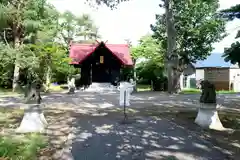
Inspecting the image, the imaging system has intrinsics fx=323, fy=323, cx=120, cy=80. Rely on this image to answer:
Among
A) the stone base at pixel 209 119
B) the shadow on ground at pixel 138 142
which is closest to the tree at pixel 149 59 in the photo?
the stone base at pixel 209 119

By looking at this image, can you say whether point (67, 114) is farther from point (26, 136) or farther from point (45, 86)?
point (45, 86)

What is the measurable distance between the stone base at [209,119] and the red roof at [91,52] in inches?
718

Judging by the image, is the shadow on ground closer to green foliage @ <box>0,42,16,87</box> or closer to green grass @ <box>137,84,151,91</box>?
green foliage @ <box>0,42,16,87</box>

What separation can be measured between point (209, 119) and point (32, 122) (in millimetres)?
5109

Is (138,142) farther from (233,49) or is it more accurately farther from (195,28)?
(195,28)

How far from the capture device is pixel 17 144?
24.3 ft

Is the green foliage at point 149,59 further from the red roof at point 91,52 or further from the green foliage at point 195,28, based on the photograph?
the green foliage at point 195,28

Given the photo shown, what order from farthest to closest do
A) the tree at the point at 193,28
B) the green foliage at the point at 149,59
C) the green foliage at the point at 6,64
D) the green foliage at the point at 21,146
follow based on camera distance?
the green foliage at the point at 149,59 → the green foliage at the point at 6,64 → the tree at the point at 193,28 → the green foliage at the point at 21,146

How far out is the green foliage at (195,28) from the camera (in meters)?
25.5

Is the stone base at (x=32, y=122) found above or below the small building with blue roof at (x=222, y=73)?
below

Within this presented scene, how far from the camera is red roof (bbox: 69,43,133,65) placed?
27641mm

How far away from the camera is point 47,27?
30.8 metres

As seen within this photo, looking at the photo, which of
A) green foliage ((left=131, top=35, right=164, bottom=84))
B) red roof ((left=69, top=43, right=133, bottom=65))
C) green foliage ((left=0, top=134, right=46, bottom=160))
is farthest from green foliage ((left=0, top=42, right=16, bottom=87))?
green foliage ((left=0, top=134, right=46, bottom=160))

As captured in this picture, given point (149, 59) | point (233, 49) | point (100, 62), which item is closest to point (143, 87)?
point (149, 59)
